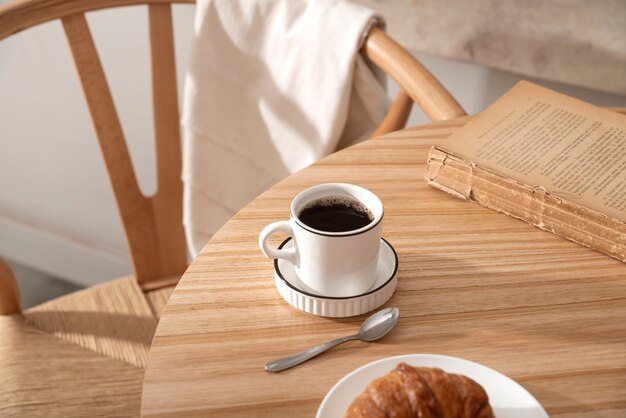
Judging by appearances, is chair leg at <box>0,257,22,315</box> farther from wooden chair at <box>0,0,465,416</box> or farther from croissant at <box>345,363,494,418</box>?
croissant at <box>345,363,494,418</box>

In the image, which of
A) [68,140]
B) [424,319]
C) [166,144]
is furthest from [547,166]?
[68,140]

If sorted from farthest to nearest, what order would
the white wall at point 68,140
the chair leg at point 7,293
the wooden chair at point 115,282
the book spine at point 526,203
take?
the white wall at point 68,140
the chair leg at point 7,293
the wooden chair at point 115,282
the book spine at point 526,203

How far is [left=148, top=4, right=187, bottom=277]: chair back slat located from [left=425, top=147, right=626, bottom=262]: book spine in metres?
0.53

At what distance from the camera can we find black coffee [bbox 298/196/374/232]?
26.2 inches

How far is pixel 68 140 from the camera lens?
1880mm

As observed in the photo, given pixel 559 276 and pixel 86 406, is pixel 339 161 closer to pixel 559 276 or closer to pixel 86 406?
pixel 559 276

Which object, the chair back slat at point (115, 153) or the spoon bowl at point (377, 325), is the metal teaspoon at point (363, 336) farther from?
the chair back slat at point (115, 153)

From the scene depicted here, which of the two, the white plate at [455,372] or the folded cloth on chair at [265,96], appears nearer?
the white plate at [455,372]

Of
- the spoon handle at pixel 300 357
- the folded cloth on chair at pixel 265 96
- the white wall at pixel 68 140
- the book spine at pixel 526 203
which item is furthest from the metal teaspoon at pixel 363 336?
the white wall at pixel 68 140

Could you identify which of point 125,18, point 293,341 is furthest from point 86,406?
point 125,18

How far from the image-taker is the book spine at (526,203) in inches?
28.4

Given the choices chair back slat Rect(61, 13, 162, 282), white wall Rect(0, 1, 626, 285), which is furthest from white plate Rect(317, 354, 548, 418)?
white wall Rect(0, 1, 626, 285)

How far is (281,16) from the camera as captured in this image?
3.75 feet

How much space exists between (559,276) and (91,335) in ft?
2.11
